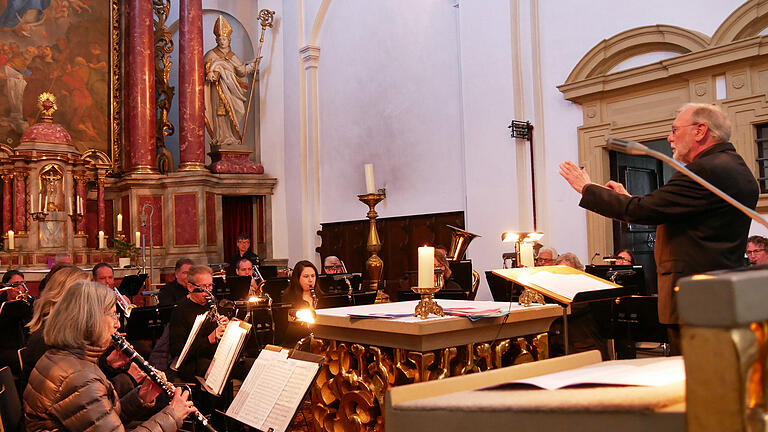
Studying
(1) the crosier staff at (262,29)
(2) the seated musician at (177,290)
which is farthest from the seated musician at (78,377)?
(1) the crosier staff at (262,29)

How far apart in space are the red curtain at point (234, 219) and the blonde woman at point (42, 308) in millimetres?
9349

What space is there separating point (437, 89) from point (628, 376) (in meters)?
10.2

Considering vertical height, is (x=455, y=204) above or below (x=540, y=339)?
above

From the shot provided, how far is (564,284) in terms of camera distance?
2.61 meters

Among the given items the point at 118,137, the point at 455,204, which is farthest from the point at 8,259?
the point at 455,204

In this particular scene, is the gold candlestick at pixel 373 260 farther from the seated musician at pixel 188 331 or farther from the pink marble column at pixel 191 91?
the pink marble column at pixel 191 91

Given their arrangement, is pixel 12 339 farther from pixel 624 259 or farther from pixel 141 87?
pixel 141 87

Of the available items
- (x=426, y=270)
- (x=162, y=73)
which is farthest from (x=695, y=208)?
(x=162, y=73)

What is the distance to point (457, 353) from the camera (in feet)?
10.5

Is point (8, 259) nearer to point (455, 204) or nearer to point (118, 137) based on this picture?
point (118, 137)

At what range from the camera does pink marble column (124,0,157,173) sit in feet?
42.2

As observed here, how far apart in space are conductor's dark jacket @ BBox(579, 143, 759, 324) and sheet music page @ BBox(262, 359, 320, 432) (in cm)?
125

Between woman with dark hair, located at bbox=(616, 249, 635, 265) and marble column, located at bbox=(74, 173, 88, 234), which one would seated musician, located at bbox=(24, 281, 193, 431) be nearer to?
woman with dark hair, located at bbox=(616, 249, 635, 265)

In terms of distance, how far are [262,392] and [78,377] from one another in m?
0.71
